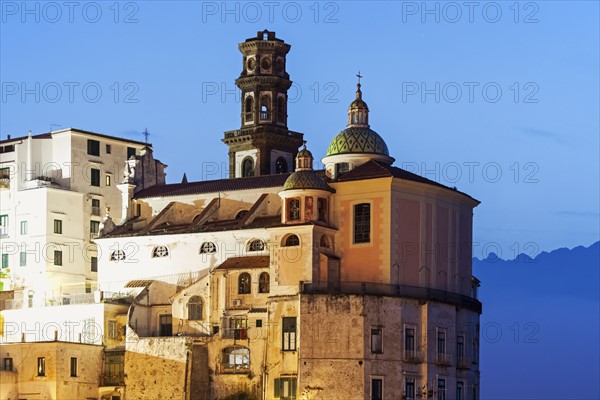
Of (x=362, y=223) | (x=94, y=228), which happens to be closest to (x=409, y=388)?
(x=362, y=223)

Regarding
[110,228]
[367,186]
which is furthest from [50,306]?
[367,186]

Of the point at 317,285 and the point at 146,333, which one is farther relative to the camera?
the point at 146,333

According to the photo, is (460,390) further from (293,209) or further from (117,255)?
(117,255)

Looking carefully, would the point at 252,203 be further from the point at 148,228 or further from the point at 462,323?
the point at 462,323

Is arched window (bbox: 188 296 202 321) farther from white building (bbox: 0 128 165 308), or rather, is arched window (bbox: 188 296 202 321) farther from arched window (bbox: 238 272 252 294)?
white building (bbox: 0 128 165 308)

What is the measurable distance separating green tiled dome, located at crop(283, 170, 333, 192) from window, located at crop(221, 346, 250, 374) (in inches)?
415

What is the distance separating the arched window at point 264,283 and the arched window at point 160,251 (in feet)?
29.0

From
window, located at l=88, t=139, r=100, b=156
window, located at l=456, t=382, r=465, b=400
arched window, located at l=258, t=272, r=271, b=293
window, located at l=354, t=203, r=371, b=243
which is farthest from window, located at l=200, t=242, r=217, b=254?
window, located at l=88, t=139, r=100, b=156

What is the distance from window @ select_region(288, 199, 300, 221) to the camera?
362ft

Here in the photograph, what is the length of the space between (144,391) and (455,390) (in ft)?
64.5

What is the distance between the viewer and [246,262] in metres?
113

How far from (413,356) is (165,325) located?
56.7 feet

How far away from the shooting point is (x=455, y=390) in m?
112

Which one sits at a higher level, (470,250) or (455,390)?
(470,250)
